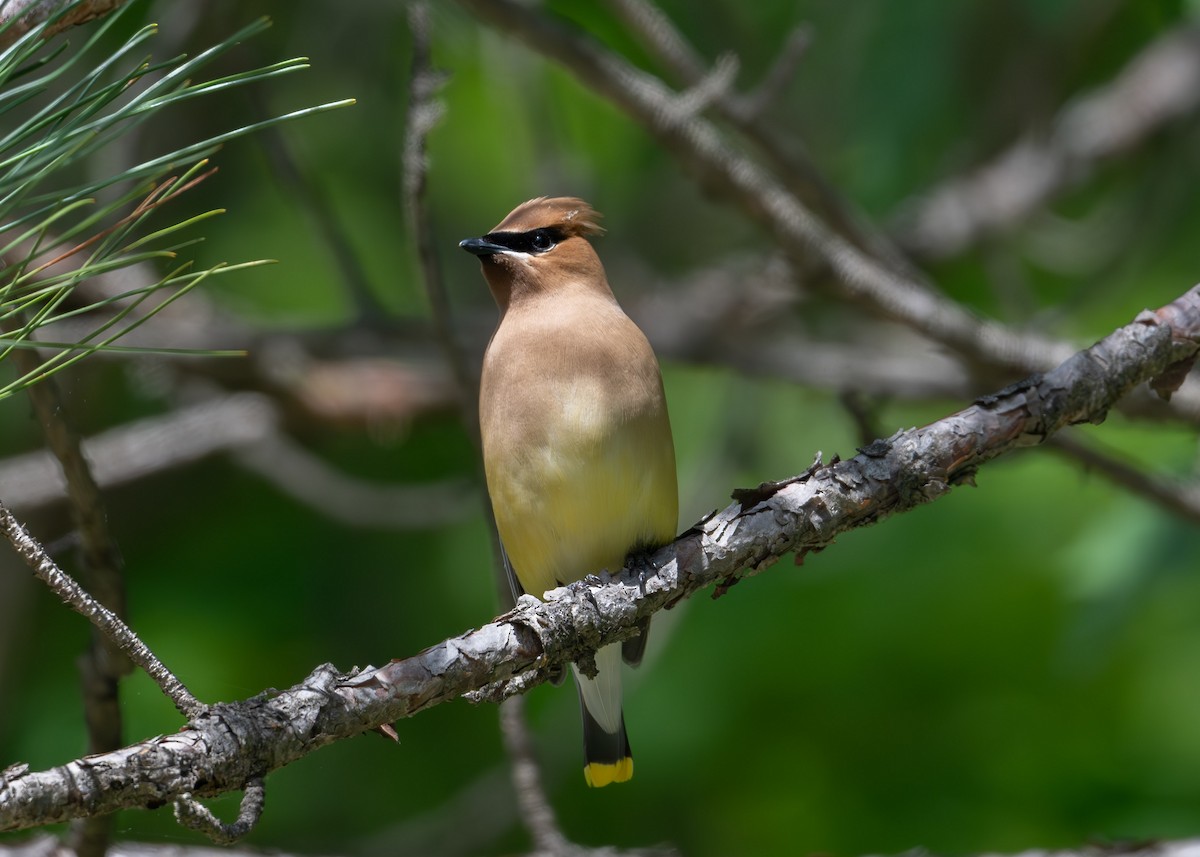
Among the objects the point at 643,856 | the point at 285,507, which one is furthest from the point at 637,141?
the point at 643,856

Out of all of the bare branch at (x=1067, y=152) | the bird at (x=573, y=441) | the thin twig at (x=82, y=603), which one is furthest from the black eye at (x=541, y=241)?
the bare branch at (x=1067, y=152)

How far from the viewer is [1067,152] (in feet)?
23.5

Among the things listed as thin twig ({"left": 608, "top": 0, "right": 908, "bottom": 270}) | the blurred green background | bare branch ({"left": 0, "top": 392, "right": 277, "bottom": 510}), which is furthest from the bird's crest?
bare branch ({"left": 0, "top": 392, "right": 277, "bottom": 510})

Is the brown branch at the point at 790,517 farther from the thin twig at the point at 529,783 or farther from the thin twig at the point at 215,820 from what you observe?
the thin twig at the point at 529,783

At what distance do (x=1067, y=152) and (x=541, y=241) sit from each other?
365 cm

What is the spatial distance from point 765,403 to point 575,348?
113 inches

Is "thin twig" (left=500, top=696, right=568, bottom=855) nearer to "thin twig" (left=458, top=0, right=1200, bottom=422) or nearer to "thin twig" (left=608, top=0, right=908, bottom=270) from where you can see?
"thin twig" (left=458, top=0, right=1200, bottom=422)

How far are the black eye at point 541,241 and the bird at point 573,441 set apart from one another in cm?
26

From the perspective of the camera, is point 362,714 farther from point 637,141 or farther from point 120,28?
point 637,141

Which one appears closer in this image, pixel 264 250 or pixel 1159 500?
pixel 1159 500

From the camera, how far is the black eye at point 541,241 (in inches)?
183

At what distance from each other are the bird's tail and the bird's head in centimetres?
121

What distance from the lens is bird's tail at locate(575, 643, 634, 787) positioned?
470 centimetres

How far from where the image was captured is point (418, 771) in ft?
21.5
